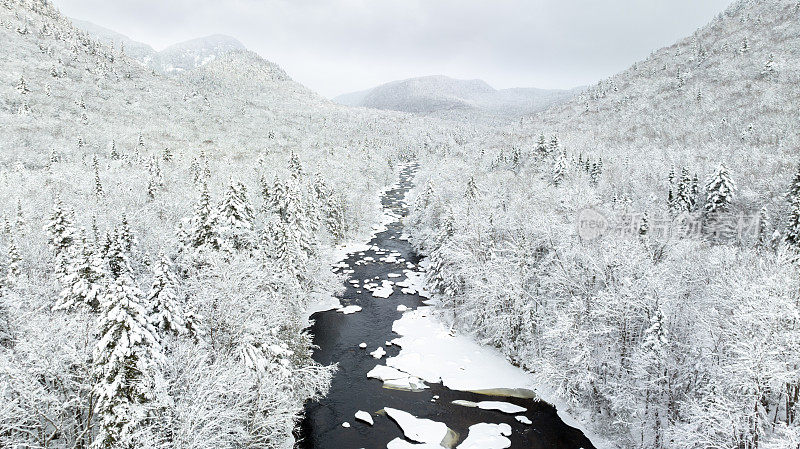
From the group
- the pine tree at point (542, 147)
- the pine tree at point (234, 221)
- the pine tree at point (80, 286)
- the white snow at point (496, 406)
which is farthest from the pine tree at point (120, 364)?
the pine tree at point (542, 147)

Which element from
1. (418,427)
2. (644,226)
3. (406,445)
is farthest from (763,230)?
(406,445)

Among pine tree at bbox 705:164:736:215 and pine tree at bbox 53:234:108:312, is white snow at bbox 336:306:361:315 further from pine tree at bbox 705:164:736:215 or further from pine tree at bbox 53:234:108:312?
pine tree at bbox 705:164:736:215

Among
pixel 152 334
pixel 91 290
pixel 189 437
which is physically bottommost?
pixel 189 437

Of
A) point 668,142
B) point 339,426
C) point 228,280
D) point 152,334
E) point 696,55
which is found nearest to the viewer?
point 152,334

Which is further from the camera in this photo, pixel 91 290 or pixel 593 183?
pixel 593 183

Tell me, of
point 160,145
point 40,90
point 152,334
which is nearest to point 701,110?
point 152,334

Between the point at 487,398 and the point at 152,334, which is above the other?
the point at 152,334

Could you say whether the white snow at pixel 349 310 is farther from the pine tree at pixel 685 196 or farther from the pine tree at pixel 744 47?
the pine tree at pixel 744 47

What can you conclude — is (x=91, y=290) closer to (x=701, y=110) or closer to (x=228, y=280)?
(x=228, y=280)
